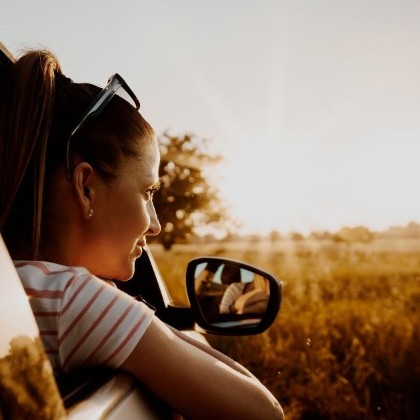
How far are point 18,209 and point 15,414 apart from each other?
876mm

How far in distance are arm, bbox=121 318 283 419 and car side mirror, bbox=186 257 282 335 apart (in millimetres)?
1230

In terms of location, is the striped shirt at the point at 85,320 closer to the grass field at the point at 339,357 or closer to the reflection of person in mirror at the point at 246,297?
the reflection of person in mirror at the point at 246,297

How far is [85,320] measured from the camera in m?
1.17

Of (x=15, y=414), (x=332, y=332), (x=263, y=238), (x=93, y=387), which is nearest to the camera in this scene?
(x=15, y=414)

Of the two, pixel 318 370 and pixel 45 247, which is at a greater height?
pixel 45 247

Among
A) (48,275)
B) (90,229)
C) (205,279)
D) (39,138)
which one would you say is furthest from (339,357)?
(48,275)

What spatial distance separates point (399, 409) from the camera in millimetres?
4551

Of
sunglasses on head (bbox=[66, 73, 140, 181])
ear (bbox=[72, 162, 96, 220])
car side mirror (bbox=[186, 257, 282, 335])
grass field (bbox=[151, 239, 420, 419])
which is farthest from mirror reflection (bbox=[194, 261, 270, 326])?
ear (bbox=[72, 162, 96, 220])

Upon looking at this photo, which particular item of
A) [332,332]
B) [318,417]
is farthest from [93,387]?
[332,332]

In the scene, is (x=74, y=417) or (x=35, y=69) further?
(x=35, y=69)

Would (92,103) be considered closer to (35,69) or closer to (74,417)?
(35,69)

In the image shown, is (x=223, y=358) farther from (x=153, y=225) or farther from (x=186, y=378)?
(x=153, y=225)

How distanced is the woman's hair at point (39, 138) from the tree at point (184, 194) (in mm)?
16707

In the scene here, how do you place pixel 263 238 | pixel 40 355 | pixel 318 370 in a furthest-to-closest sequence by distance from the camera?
pixel 263 238 < pixel 318 370 < pixel 40 355
